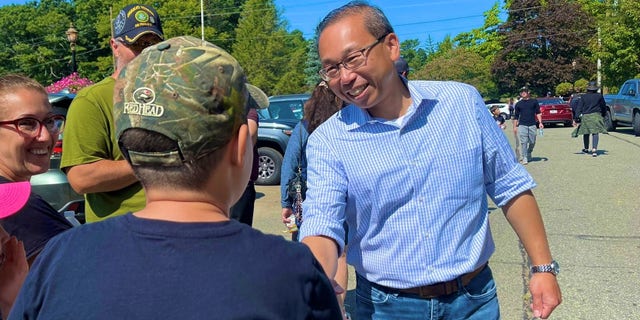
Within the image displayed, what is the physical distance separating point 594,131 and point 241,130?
14.6 m

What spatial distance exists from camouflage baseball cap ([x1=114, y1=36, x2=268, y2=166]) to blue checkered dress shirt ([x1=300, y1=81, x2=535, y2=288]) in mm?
941

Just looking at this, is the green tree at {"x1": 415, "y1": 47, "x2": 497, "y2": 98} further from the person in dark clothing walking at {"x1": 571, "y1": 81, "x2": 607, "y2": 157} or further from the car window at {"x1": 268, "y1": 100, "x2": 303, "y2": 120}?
the car window at {"x1": 268, "y1": 100, "x2": 303, "y2": 120}

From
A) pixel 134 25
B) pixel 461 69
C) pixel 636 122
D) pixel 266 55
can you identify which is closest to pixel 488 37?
pixel 461 69

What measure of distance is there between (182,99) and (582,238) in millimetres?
6470

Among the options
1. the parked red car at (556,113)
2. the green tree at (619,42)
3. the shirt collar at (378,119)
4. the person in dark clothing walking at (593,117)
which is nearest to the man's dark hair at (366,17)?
the shirt collar at (378,119)

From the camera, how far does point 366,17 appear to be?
2234 millimetres

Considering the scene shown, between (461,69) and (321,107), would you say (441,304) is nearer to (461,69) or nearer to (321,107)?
(321,107)

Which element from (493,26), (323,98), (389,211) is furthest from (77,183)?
(493,26)

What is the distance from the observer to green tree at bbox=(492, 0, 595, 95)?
54375 mm

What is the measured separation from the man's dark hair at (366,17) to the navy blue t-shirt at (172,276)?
4.02 ft

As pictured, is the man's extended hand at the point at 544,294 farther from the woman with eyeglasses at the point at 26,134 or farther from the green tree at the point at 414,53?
the green tree at the point at 414,53

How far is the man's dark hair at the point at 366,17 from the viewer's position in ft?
7.31

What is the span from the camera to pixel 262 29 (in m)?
62.9

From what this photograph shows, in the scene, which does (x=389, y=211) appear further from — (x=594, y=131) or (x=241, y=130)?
(x=594, y=131)
